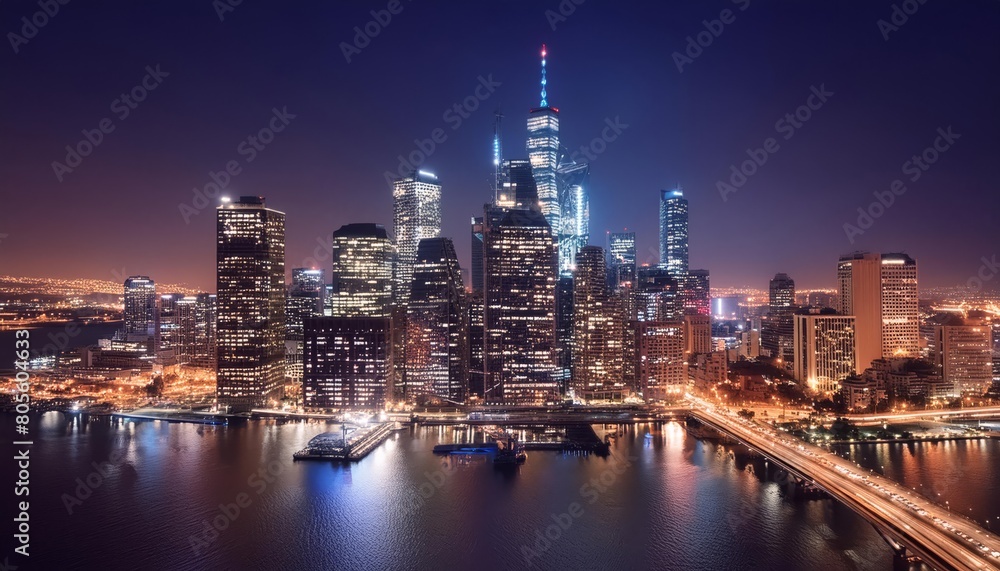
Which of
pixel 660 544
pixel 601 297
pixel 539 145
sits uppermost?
pixel 539 145

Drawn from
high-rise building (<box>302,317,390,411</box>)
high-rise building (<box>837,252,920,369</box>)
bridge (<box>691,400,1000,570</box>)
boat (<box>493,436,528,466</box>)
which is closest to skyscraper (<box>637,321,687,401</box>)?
high-rise building (<box>837,252,920,369</box>)

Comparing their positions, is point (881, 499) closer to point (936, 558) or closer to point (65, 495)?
point (936, 558)

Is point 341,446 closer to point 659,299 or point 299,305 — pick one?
point 299,305

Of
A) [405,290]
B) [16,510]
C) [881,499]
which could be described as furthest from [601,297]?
[16,510]

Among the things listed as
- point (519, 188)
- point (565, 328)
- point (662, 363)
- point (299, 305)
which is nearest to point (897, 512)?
point (662, 363)

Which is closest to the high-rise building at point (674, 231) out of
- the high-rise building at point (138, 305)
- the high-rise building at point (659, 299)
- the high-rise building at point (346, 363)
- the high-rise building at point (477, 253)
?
the high-rise building at point (659, 299)

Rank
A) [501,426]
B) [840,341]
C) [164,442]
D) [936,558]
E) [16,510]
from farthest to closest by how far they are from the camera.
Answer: [840,341] → [501,426] → [164,442] → [16,510] → [936,558]
